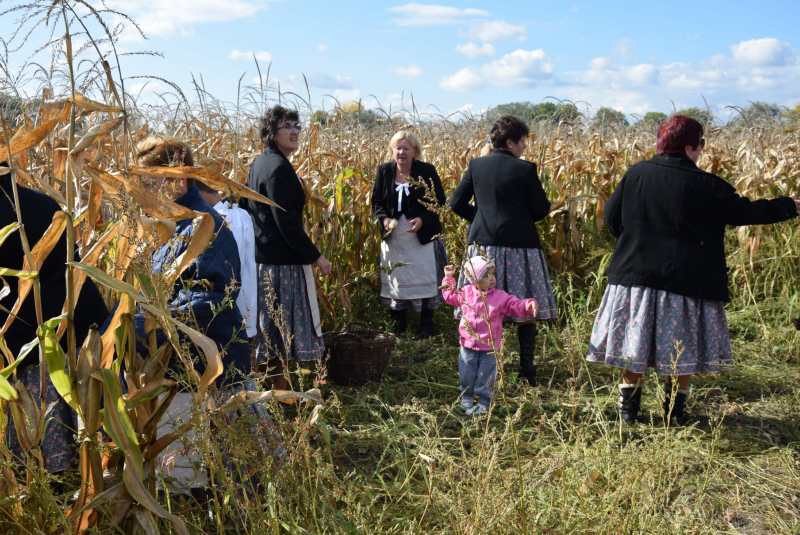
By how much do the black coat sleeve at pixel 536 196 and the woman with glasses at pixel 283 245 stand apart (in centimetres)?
151

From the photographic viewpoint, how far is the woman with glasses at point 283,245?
3709mm

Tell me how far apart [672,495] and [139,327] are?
2383mm

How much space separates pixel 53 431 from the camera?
85.0 inches

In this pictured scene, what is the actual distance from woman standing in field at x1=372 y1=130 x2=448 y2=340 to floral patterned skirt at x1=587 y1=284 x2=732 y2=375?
198 cm

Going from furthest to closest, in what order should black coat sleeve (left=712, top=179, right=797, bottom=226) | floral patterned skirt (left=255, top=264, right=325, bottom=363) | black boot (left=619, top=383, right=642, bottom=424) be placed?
floral patterned skirt (left=255, top=264, right=325, bottom=363)
black boot (left=619, top=383, right=642, bottom=424)
black coat sleeve (left=712, top=179, right=797, bottom=226)

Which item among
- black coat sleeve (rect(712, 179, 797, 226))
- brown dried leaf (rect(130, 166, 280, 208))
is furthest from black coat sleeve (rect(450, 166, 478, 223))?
brown dried leaf (rect(130, 166, 280, 208))

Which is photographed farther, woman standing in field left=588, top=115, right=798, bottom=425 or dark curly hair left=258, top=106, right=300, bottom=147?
dark curly hair left=258, top=106, right=300, bottom=147

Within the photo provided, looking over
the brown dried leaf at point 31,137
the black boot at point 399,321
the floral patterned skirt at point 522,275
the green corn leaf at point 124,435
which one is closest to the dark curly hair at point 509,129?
the floral patterned skirt at point 522,275

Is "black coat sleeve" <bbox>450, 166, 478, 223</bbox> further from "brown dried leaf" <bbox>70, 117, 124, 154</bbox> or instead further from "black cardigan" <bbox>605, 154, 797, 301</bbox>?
"brown dried leaf" <bbox>70, 117, 124, 154</bbox>

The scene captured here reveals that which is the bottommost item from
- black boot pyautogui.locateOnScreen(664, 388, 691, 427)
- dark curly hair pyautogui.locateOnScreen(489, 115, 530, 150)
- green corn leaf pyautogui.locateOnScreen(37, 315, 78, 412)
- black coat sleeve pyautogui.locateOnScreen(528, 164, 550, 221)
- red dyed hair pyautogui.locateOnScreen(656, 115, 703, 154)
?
black boot pyautogui.locateOnScreen(664, 388, 691, 427)

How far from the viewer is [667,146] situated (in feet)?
11.2

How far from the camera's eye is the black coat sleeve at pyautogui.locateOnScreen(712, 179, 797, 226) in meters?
3.26

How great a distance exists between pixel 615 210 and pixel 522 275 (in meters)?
0.87

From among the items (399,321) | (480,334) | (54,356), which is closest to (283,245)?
(480,334)
